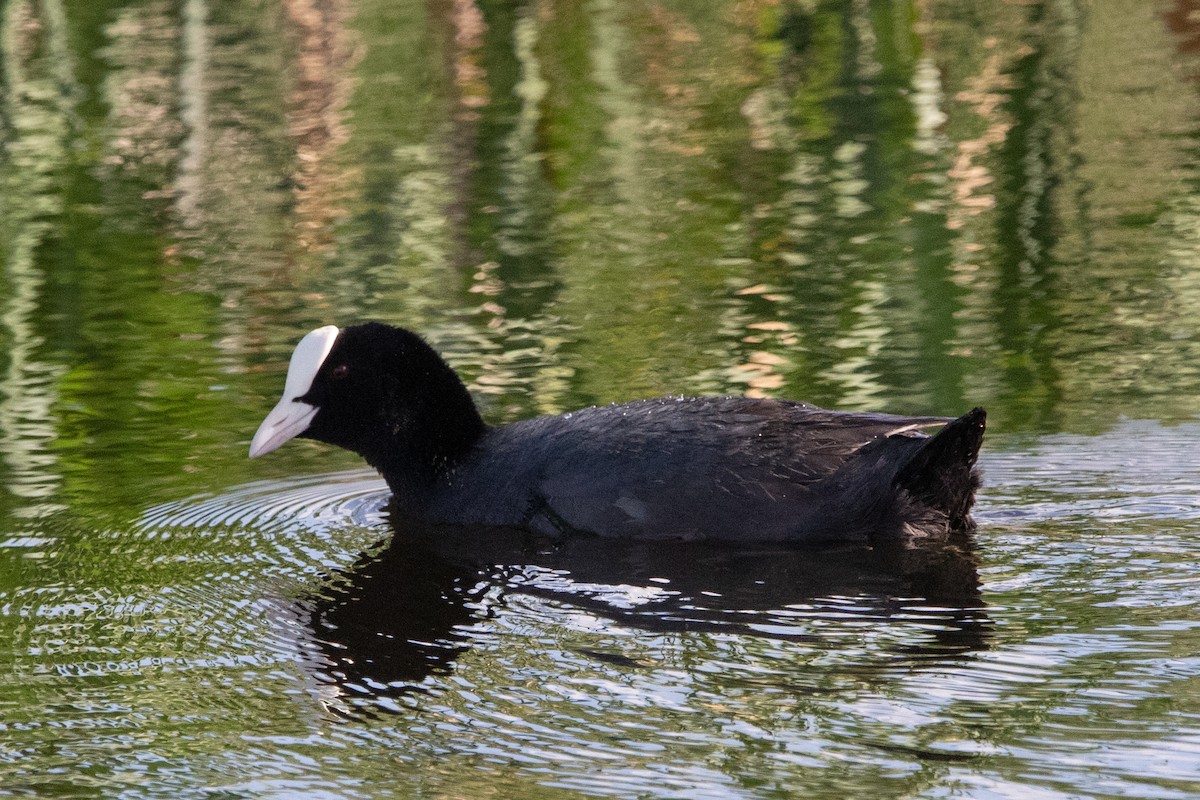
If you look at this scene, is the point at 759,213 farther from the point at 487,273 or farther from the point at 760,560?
the point at 760,560

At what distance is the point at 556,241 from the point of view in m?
8.59

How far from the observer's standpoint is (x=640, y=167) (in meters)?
10.2

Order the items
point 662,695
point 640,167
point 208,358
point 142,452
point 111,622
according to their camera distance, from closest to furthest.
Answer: point 662,695 < point 111,622 < point 142,452 < point 208,358 < point 640,167

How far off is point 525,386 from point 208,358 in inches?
56.1

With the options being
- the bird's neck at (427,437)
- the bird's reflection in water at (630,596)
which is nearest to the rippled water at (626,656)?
the bird's reflection in water at (630,596)

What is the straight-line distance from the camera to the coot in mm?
4832

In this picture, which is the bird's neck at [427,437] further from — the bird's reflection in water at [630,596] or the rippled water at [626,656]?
the bird's reflection in water at [630,596]

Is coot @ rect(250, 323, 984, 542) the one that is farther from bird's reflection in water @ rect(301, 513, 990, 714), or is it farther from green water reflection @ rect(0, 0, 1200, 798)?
green water reflection @ rect(0, 0, 1200, 798)

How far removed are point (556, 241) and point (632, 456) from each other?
3715 millimetres

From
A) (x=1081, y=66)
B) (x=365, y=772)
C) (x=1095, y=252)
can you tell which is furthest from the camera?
(x=1081, y=66)

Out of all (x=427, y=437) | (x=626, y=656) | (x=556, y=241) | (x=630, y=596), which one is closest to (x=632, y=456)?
(x=630, y=596)

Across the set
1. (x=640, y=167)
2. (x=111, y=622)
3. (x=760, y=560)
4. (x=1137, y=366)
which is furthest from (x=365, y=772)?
(x=640, y=167)

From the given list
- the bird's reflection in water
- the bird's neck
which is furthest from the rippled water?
the bird's neck

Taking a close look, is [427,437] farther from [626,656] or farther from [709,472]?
[626,656]
